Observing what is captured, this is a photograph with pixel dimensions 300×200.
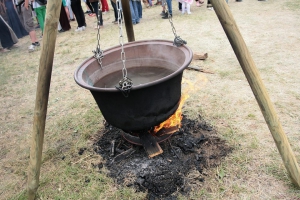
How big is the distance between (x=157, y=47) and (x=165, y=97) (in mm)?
759

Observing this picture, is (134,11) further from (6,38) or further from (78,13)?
(6,38)

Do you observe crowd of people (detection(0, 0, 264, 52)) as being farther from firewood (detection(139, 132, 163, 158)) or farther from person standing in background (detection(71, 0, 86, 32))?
firewood (detection(139, 132, 163, 158))

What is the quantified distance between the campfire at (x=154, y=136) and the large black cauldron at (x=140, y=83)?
1.46 ft

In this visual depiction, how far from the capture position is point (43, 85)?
228 cm

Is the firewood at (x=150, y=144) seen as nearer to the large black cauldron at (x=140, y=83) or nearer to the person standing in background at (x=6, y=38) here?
the large black cauldron at (x=140, y=83)

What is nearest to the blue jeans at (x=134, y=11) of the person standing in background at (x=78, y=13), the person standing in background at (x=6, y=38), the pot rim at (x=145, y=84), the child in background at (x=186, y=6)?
the child in background at (x=186, y=6)

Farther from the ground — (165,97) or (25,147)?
(165,97)

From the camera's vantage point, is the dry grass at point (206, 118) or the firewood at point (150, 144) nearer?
→ the dry grass at point (206, 118)

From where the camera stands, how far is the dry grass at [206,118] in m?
2.45

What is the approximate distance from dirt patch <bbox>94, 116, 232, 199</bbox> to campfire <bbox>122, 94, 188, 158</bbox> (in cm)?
9

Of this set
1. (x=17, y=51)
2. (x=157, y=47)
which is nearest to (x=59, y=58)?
(x=17, y=51)

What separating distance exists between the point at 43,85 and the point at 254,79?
1.86 meters

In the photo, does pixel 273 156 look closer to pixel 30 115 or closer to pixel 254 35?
pixel 30 115

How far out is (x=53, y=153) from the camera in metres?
3.15
